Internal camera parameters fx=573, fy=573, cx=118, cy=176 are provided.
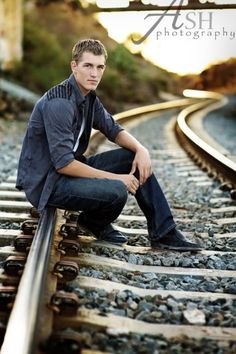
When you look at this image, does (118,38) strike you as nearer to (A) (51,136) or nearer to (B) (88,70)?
(B) (88,70)

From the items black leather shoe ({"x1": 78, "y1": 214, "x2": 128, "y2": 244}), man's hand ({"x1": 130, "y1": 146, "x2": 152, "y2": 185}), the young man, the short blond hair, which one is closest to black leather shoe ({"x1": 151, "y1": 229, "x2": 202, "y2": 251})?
the young man

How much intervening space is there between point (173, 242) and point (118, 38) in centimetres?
2294

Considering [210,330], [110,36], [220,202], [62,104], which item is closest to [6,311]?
[210,330]

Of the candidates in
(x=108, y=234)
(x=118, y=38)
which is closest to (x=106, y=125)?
(x=108, y=234)

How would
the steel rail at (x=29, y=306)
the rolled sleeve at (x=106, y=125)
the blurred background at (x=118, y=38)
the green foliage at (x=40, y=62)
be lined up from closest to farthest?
1. the steel rail at (x=29, y=306)
2. the rolled sleeve at (x=106, y=125)
3. the blurred background at (x=118, y=38)
4. the green foliage at (x=40, y=62)

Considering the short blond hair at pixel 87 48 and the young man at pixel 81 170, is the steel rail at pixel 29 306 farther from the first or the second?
the short blond hair at pixel 87 48

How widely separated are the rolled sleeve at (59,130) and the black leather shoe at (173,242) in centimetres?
76

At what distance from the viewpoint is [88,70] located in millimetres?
3061

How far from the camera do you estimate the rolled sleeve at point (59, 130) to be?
2.94 m

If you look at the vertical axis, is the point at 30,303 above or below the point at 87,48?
below

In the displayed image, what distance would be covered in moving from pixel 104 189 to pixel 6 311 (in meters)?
0.97

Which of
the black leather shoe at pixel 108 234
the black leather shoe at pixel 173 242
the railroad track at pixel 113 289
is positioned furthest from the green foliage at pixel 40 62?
the black leather shoe at pixel 173 242
